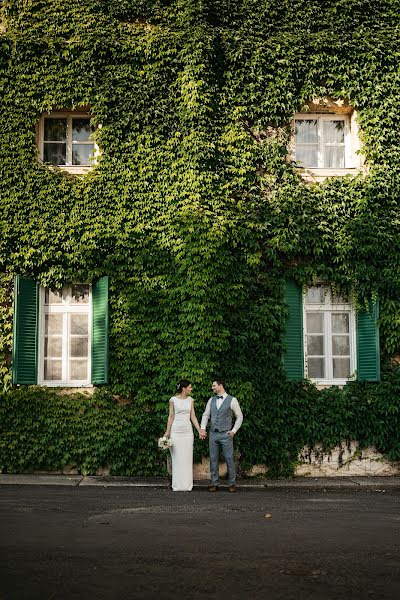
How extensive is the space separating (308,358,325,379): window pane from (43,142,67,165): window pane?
20.6ft

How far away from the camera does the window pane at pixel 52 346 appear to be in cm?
1498

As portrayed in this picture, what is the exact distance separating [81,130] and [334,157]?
5132 millimetres

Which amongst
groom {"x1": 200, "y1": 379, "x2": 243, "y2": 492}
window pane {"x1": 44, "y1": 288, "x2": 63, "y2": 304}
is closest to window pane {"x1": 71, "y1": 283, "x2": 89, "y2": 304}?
window pane {"x1": 44, "y1": 288, "x2": 63, "y2": 304}

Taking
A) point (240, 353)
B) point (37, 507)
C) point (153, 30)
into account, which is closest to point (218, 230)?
point (240, 353)

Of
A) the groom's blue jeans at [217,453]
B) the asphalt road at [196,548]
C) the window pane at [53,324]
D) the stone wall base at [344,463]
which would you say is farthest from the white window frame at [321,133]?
the asphalt road at [196,548]

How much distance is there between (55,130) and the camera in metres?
15.6

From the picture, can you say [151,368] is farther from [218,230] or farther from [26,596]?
[26,596]

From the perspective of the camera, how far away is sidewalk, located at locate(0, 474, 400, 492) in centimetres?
1302

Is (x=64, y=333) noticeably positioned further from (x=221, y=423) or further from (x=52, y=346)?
(x=221, y=423)

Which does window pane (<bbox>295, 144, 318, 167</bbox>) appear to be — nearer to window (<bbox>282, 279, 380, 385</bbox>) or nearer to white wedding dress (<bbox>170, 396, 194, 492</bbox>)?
window (<bbox>282, 279, 380, 385</bbox>)

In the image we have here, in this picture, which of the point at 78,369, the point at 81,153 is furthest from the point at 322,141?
the point at 78,369

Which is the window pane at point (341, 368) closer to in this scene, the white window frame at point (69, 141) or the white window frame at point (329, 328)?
the white window frame at point (329, 328)

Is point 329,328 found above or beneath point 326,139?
beneath

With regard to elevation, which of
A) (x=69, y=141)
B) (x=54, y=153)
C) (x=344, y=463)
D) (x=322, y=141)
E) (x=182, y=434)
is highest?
(x=322, y=141)
